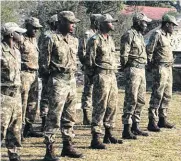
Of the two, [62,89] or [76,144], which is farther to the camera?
[76,144]

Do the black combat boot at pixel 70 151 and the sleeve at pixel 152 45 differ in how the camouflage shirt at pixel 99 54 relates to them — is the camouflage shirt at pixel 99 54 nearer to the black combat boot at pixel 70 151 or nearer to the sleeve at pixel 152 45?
the black combat boot at pixel 70 151

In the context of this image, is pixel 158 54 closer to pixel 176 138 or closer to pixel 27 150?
pixel 176 138

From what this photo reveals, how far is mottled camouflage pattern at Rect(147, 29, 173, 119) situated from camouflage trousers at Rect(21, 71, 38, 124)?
89.8 inches

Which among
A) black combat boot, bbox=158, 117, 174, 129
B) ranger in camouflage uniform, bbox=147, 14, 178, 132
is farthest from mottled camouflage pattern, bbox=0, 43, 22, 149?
black combat boot, bbox=158, 117, 174, 129

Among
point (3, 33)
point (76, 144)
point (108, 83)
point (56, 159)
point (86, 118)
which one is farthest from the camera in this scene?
point (86, 118)

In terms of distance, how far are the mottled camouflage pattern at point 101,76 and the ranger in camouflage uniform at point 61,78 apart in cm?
77

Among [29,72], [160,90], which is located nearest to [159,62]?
[160,90]

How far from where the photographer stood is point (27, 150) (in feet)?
27.0

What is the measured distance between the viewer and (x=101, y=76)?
819 centimetres

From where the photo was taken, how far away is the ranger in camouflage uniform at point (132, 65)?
9148mm

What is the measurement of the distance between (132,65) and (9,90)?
308 cm

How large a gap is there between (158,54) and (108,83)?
80.3 inches

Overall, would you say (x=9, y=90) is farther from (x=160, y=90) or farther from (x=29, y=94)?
(x=160, y=90)

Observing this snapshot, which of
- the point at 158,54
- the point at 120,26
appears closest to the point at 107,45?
the point at 158,54
